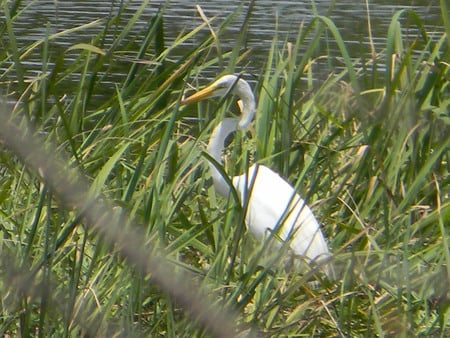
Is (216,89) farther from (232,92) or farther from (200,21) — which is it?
(200,21)

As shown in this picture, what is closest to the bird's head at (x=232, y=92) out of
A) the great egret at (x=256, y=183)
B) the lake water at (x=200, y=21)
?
the great egret at (x=256, y=183)

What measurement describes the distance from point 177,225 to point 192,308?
5.67 feet

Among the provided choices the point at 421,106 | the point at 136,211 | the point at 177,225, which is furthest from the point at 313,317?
the point at 421,106

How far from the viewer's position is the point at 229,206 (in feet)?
6.15

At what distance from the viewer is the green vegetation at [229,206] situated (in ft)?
5.28

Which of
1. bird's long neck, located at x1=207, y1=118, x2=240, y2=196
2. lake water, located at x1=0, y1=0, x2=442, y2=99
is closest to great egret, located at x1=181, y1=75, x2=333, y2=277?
bird's long neck, located at x1=207, y1=118, x2=240, y2=196

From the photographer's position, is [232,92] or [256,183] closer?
[232,92]

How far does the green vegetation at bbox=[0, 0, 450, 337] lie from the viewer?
1.61m

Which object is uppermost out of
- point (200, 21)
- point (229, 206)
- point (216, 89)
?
point (229, 206)

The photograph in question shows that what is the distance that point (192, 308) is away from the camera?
462 millimetres

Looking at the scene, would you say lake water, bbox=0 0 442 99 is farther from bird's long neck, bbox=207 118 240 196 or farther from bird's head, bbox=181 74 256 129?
bird's long neck, bbox=207 118 240 196

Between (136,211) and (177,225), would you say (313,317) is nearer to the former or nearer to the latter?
(136,211)

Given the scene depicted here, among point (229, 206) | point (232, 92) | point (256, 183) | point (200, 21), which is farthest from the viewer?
point (200, 21)

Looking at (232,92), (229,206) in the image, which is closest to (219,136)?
(232,92)
